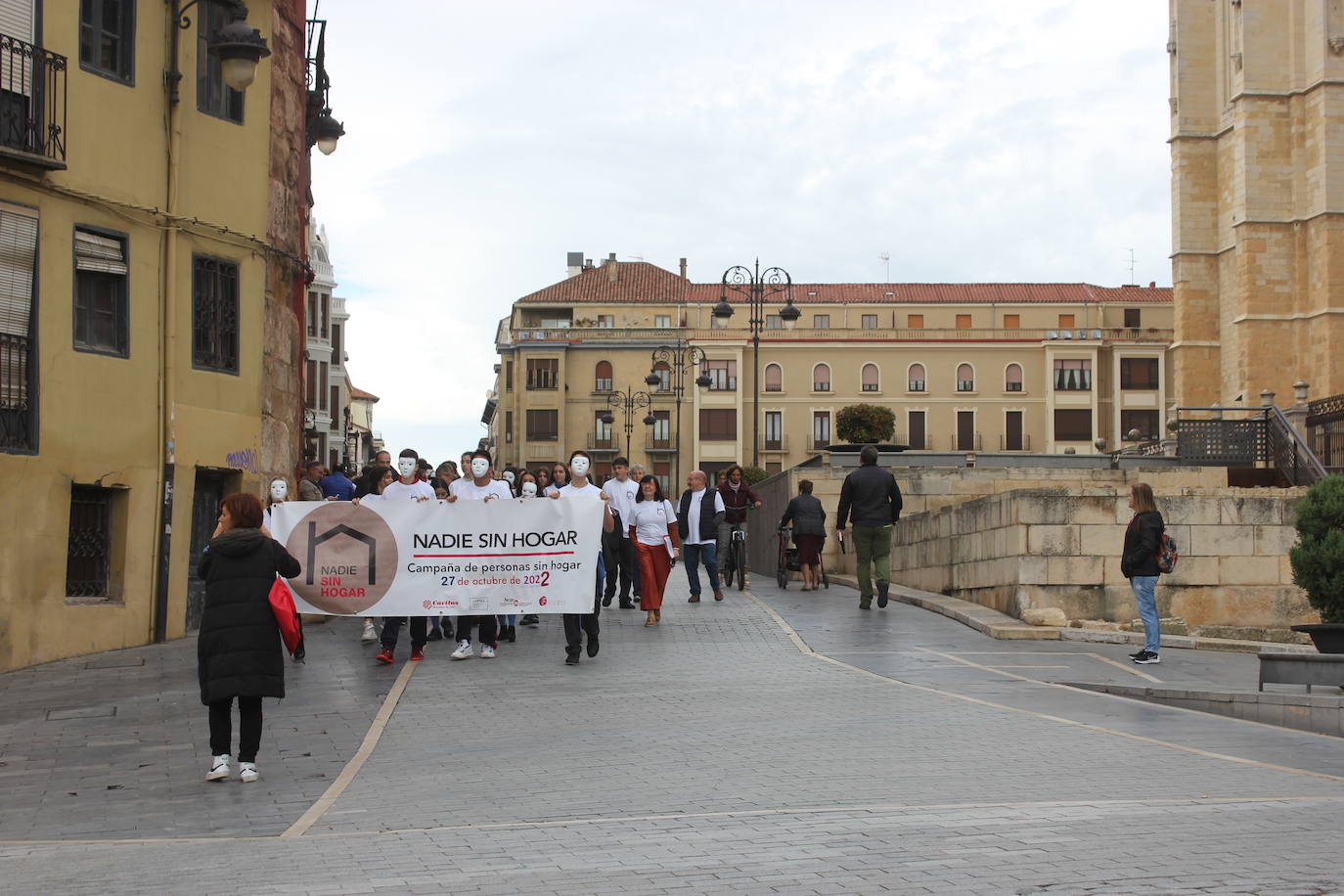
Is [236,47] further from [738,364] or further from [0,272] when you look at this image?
[738,364]

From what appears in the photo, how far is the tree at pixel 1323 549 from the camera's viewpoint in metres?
16.5

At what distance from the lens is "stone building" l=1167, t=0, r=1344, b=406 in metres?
60.7

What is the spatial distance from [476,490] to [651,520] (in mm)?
2319

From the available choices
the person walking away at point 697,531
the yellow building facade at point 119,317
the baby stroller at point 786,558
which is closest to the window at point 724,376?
the baby stroller at point 786,558

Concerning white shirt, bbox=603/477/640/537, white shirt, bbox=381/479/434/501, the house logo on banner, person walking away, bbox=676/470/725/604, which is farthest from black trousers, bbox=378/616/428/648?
person walking away, bbox=676/470/725/604

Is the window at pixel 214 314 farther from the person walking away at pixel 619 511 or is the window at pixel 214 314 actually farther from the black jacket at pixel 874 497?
the black jacket at pixel 874 497

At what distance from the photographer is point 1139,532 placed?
16.4 m

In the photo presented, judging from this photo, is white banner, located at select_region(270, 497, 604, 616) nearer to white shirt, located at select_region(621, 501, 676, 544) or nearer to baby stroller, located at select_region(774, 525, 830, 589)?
white shirt, located at select_region(621, 501, 676, 544)

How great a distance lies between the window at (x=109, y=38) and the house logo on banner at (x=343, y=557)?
6.17 m

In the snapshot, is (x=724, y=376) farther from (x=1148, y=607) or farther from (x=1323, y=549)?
(x=1148, y=607)

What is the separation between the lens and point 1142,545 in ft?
53.4

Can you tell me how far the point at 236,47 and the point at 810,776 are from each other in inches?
404

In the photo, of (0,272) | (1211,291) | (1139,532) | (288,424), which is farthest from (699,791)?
(1211,291)

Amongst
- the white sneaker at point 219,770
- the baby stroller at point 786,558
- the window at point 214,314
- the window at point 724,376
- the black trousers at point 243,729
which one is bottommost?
the white sneaker at point 219,770
